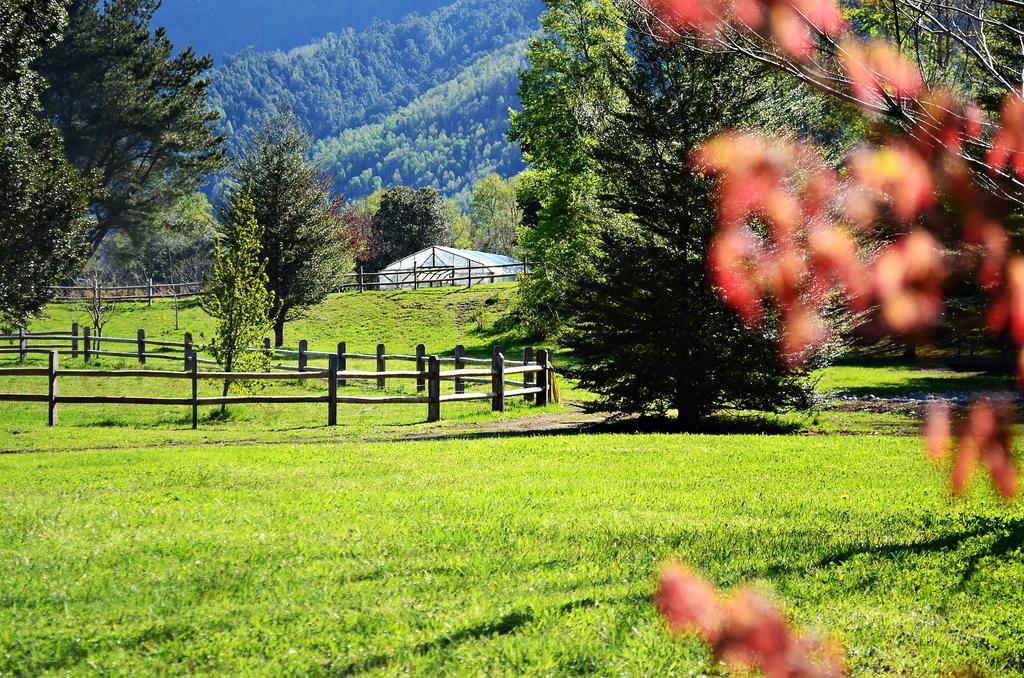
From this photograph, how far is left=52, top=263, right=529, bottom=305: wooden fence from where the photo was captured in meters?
63.3

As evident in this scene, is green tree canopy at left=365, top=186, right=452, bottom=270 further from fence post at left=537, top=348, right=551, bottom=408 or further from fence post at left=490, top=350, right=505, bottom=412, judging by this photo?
fence post at left=490, top=350, right=505, bottom=412

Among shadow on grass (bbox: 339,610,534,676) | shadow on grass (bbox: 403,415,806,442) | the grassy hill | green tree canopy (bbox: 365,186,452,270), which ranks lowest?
shadow on grass (bbox: 339,610,534,676)

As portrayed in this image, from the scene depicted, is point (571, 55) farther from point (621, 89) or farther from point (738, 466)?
point (738, 466)

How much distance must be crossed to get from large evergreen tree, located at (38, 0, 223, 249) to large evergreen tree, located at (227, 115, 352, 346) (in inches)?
562

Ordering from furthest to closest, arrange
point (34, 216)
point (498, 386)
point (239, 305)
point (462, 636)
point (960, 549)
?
1. point (34, 216)
2. point (239, 305)
3. point (498, 386)
4. point (960, 549)
5. point (462, 636)

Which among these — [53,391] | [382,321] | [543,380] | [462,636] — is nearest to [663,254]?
[543,380]

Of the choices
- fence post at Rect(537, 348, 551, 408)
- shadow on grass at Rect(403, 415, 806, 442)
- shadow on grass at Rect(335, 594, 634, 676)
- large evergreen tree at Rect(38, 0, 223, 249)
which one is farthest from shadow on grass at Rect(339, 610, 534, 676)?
large evergreen tree at Rect(38, 0, 223, 249)

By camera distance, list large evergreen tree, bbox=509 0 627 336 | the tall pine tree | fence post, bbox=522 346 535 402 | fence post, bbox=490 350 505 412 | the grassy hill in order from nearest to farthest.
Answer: fence post, bbox=490 350 505 412 < fence post, bbox=522 346 535 402 < the tall pine tree < large evergreen tree, bbox=509 0 627 336 < the grassy hill

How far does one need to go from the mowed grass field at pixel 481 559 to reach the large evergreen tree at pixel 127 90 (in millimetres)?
46997

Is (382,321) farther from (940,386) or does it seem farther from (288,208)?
(940,386)

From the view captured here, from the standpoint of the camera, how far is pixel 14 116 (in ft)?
93.2

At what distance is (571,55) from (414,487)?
112ft

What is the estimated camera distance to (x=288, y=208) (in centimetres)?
4391

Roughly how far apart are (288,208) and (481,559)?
3837cm
